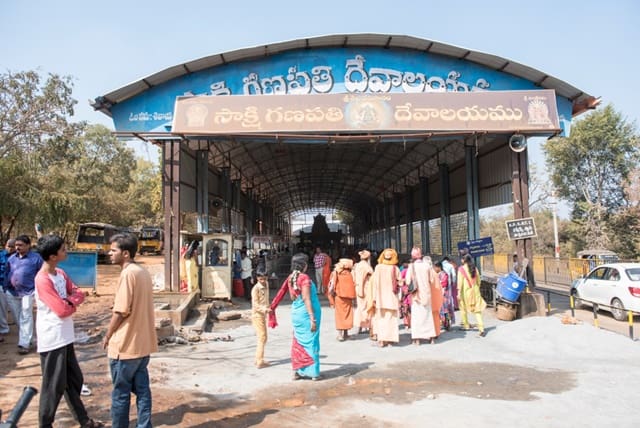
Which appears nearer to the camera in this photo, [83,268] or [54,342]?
[54,342]

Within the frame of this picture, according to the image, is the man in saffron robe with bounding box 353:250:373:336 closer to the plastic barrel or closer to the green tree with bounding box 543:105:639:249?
the plastic barrel

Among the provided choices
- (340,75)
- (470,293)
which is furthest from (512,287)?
(340,75)

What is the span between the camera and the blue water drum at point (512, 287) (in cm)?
1007

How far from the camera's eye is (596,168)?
1136 inches

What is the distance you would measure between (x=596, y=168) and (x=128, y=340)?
3121cm

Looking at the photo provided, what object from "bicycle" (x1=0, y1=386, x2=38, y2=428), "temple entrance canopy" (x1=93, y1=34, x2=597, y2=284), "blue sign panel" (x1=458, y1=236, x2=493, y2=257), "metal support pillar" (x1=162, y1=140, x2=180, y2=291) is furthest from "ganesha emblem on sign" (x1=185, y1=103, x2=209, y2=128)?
"bicycle" (x1=0, y1=386, x2=38, y2=428)

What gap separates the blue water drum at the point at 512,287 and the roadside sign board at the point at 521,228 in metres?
1.11

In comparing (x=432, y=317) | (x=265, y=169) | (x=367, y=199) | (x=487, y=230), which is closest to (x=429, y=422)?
(x=432, y=317)

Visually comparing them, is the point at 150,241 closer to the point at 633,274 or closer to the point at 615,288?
the point at 615,288

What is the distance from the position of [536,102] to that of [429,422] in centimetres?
871

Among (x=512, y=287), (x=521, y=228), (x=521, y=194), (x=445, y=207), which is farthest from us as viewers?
(x=445, y=207)

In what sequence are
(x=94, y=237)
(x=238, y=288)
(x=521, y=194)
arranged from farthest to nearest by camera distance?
(x=94, y=237) < (x=238, y=288) < (x=521, y=194)

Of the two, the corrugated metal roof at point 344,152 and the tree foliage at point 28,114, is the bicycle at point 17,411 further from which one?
the tree foliage at point 28,114

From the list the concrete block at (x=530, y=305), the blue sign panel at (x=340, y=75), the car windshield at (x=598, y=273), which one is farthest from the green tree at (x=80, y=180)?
the car windshield at (x=598, y=273)
